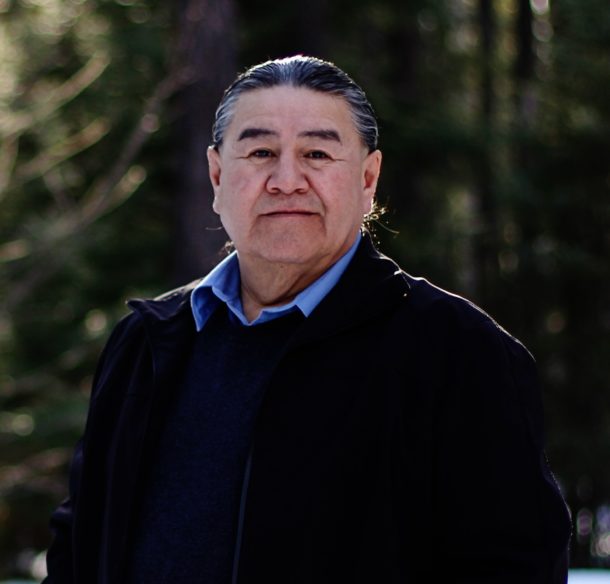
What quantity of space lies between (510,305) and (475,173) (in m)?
1.85

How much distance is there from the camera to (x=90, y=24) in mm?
10859

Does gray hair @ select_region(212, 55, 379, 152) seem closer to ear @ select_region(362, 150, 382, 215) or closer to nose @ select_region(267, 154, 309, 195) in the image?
ear @ select_region(362, 150, 382, 215)

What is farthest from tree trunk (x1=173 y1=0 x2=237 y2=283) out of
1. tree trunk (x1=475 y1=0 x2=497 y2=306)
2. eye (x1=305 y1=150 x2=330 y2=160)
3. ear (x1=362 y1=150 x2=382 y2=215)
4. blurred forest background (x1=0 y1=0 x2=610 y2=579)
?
eye (x1=305 y1=150 x2=330 y2=160)

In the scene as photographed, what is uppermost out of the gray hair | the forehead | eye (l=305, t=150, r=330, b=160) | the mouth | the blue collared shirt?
the gray hair

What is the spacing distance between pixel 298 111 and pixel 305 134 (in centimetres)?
5

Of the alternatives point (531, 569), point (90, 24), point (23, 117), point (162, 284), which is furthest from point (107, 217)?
point (531, 569)

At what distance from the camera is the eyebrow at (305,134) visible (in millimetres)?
2133

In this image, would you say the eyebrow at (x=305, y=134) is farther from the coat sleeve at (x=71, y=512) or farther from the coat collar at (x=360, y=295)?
the coat sleeve at (x=71, y=512)

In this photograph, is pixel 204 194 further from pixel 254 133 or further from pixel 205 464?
pixel 205 464

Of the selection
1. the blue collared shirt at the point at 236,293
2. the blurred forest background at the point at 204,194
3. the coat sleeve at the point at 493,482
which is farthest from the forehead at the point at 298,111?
the blurred forest background at the point at 204,194

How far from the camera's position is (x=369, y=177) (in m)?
2.29

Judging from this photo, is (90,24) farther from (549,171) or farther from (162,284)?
(549,171)

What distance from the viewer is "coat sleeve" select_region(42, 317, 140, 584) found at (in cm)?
235

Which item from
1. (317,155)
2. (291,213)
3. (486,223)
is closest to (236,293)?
(291,213)
